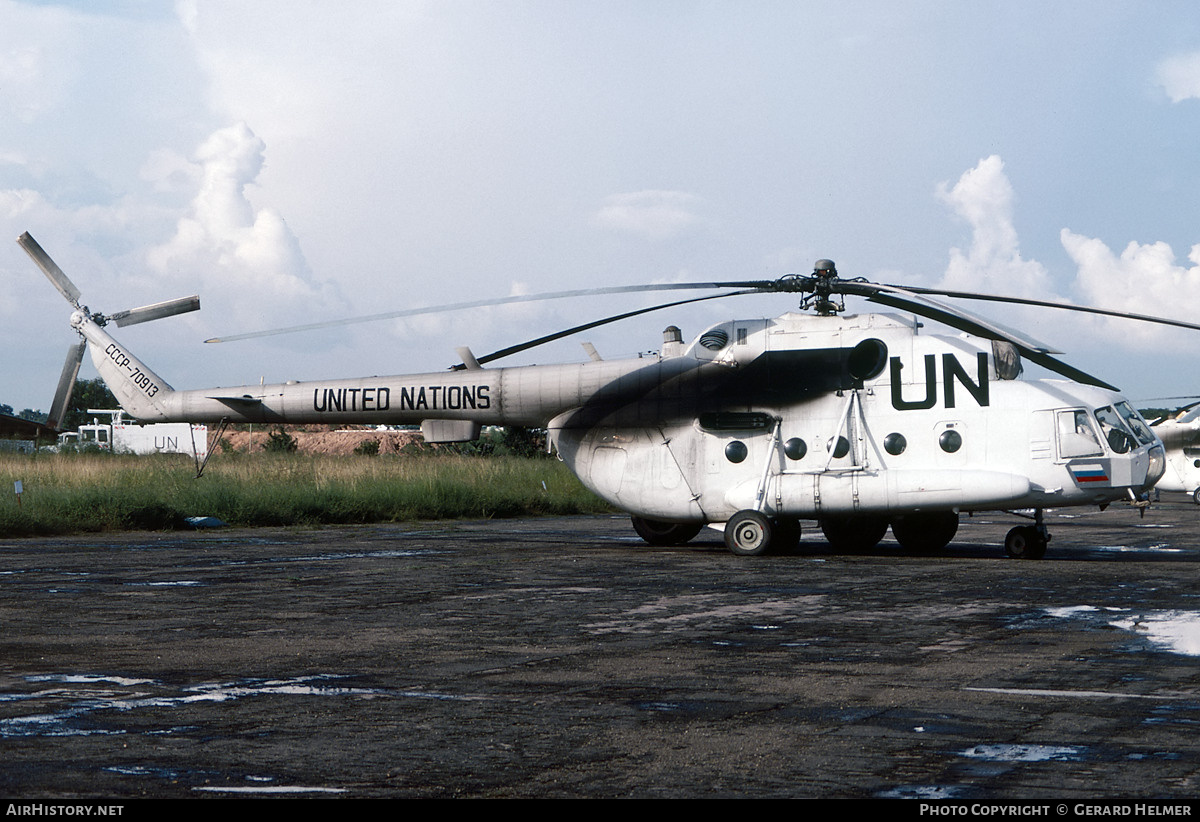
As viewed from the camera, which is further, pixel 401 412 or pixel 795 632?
pixel 401 412

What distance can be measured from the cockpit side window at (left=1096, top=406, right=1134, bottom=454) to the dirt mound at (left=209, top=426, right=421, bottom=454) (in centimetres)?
6315

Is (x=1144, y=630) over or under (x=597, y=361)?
under

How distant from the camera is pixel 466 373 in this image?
20.7m

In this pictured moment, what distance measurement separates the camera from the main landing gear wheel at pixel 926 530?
1988 centimetres

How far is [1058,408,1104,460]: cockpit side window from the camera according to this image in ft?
57.4

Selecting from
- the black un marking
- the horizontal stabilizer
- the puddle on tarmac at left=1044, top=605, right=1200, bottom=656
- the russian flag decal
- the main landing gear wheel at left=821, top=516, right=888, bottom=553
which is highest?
the horizontal stabilizer

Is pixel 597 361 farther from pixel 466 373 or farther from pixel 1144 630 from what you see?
pixel 1144 630

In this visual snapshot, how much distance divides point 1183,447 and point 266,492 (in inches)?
1087

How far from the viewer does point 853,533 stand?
66.0 ft

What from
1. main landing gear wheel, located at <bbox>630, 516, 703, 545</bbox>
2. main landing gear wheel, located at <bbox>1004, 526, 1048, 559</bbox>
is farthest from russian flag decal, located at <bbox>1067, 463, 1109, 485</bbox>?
main landing gear wheel, located at <bbox>630, 516, 703, 545</bbox>

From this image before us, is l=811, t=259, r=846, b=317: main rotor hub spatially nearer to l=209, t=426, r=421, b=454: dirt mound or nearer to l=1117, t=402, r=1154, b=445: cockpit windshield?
l=1117, t=402, r=1154, b=445: cockpit windshield

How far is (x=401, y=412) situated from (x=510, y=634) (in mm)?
11097

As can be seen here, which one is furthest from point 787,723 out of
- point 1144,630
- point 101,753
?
point 1144,630
